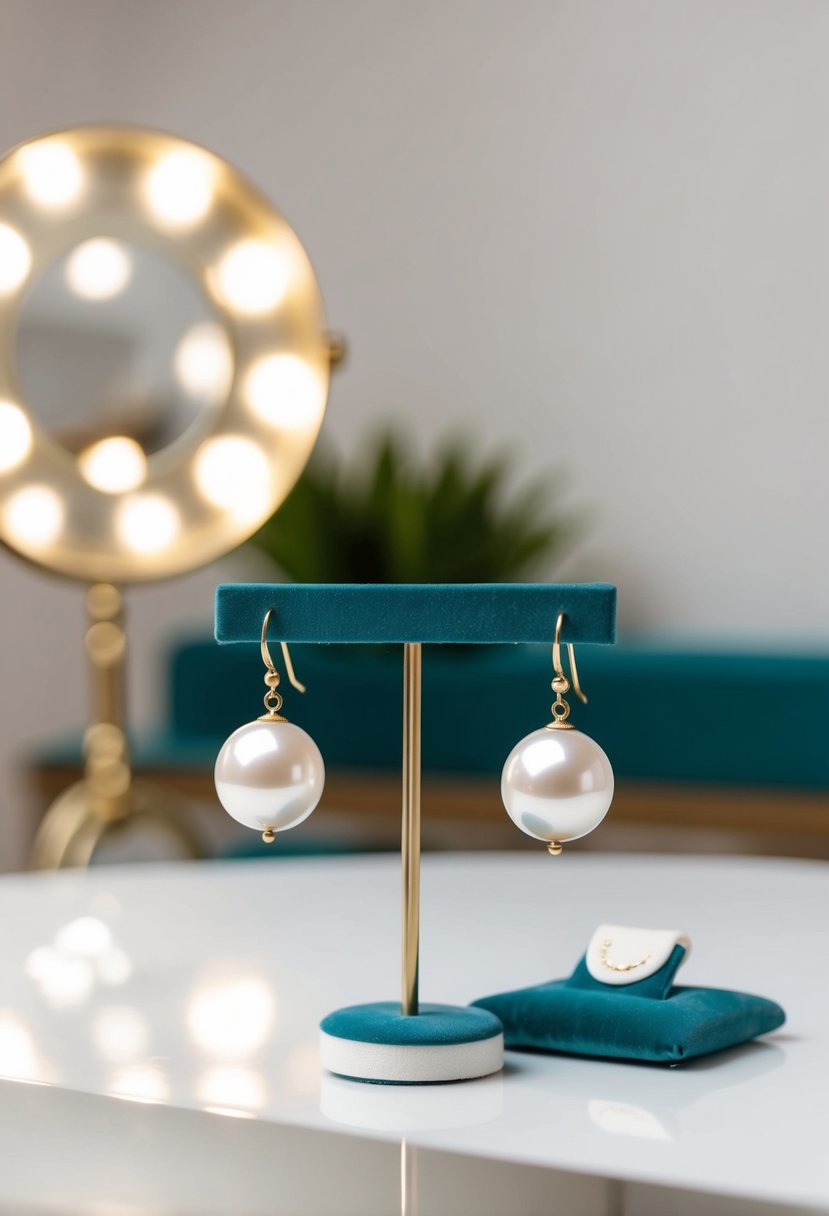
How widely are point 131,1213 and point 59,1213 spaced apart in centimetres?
Answer: 2

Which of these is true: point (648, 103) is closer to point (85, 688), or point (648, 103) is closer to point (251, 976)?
point (85, 688)

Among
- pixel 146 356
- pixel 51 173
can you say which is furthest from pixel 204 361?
pixel 51 173

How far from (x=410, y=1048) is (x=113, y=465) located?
1.62ft

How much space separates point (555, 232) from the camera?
9.16 ft

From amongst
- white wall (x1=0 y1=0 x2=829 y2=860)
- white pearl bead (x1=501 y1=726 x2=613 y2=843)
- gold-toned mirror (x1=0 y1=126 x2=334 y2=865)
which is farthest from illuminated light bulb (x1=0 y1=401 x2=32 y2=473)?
white wall (x1=0 y1=0 x2=829 y2=860)

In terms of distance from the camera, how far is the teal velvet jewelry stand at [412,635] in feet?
1.77

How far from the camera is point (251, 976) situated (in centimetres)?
74

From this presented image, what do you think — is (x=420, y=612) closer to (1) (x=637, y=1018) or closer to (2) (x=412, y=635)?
(2) (x=412, y=635)

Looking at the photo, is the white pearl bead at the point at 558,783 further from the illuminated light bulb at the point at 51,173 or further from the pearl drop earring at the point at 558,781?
the illuminated light bulb at the point at 51,173

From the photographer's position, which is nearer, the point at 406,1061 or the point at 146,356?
the point at 406,1061

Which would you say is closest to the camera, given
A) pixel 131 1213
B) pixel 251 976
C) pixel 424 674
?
pixel 131 1213

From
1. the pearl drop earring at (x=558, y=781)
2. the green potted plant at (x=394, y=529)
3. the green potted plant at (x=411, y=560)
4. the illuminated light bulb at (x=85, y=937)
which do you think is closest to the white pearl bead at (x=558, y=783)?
the pearl drop earring at (x=558, y=781)

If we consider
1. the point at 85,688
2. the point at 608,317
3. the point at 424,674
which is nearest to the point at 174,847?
the point at 424,674

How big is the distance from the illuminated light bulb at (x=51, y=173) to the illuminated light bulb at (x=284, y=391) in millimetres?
152
